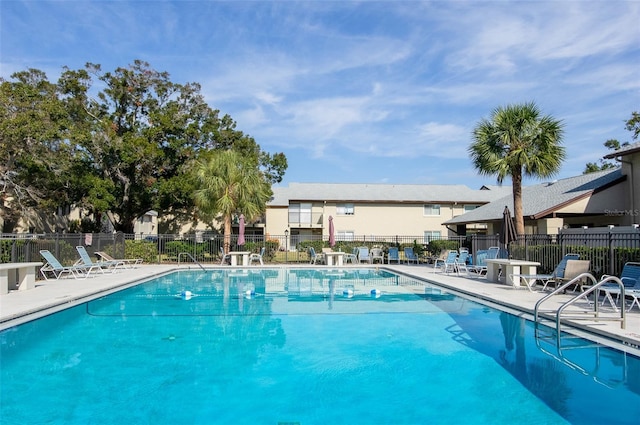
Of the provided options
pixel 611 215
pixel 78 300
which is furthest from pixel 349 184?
pixel 78 300

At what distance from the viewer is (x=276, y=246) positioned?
26.5 meters

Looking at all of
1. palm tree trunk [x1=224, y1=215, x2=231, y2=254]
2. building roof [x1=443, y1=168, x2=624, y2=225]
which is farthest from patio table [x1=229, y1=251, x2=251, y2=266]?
building roof [x1=443, y1=168, x2=624, y2=225]

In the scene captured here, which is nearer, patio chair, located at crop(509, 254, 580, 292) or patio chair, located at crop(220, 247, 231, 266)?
patio chair, located at crop(509, 254, 580, 292)

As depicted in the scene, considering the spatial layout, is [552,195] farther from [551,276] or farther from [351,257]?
[551,276]

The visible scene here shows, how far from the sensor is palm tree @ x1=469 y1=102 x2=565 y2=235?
58.2 feet

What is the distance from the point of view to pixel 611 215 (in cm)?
2111

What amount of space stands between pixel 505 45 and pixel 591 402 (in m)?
12.7

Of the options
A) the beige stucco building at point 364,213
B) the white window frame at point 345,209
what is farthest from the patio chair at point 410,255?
the white window frame at point 345,209

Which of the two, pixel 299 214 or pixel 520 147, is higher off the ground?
pixel 520 147

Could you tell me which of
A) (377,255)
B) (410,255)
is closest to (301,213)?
(377,255)

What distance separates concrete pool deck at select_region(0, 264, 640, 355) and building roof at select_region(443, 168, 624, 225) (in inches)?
321

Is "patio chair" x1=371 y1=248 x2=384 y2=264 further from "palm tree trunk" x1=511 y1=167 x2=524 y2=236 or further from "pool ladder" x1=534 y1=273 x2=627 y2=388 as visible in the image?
"pool ladder" x1=534 y1=273 x2=627 y2=388

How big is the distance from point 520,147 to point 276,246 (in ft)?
46.6

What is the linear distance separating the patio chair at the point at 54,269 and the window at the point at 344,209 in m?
24.7
